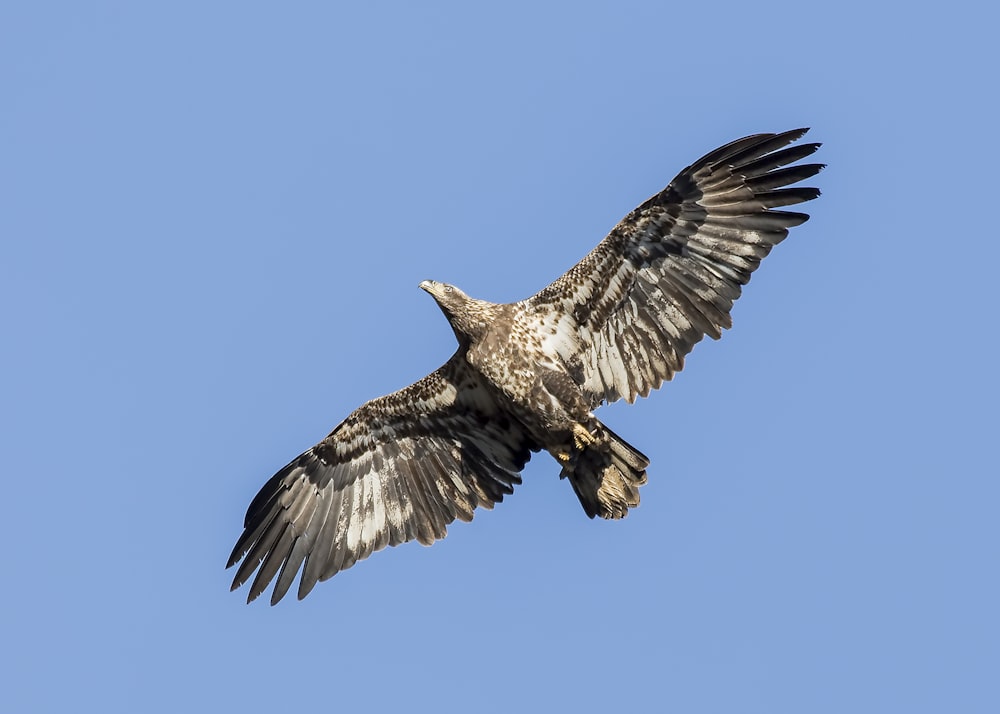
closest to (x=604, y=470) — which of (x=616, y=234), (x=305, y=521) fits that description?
(x=616, y=234)

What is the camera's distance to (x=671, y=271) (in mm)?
17484

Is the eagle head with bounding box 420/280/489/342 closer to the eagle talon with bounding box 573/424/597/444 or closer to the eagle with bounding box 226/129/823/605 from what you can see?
the eagle with bounding box 226/129/823/605

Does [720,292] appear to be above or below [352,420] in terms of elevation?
below

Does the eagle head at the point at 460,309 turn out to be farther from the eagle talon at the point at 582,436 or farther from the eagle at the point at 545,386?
the eagle talon at the point at 582,436

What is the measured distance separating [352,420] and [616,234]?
4111 millimetres

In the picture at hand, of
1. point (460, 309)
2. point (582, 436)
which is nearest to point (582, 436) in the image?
point (582, 436)

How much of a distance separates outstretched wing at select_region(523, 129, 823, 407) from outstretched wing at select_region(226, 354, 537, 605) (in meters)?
1.51

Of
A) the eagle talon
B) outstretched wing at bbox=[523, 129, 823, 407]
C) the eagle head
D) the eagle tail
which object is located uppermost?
the eagle head

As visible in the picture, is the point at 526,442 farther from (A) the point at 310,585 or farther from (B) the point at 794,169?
(B) the point at 794,169

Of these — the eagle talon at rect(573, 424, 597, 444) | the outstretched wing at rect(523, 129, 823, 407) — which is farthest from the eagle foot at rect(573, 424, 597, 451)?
the outstretched wing at rect(523, 129, 823, 407)

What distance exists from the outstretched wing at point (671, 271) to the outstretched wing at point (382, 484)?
1510 millimetres

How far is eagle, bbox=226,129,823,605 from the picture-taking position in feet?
56.4

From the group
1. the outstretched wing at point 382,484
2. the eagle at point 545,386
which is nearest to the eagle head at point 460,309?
the eagle at point 545,386

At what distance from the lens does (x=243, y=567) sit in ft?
61.6
